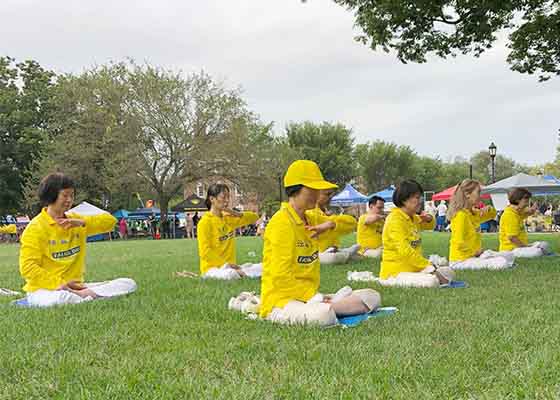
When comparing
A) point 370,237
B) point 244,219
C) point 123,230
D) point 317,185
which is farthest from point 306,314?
point 123,230

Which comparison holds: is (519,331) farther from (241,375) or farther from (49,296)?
(49,296)

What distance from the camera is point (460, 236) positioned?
374 inches

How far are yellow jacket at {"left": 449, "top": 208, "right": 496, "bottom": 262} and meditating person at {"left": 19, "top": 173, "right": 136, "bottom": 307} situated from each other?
18.4ft

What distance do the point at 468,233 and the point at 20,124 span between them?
3750 centimetres

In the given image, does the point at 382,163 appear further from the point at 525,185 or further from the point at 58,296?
the point at 58,296

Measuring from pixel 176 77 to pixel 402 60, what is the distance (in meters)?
25.3

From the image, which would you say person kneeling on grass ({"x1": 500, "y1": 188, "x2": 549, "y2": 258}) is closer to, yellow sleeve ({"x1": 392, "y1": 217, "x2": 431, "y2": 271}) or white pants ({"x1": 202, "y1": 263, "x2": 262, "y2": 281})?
yellow sleeve ({"x1": 392, "y1": 217, "x2": 431, "y2": 271})

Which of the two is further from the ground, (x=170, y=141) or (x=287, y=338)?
(x=170, y=141)

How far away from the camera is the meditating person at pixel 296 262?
498cm

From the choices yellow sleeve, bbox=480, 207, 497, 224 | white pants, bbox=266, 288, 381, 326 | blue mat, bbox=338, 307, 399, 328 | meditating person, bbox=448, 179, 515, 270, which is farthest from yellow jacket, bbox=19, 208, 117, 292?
yellow sleeve, bbox=480, 207, 497, 224

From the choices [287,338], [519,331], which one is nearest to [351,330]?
[287,338]

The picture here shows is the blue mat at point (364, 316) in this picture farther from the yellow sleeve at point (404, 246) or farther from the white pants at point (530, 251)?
the white pants at point (530, 251)

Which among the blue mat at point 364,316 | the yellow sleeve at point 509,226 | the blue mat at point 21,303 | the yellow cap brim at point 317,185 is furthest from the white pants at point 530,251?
the blue mat at point 21,303

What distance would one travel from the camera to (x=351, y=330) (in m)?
4.53
